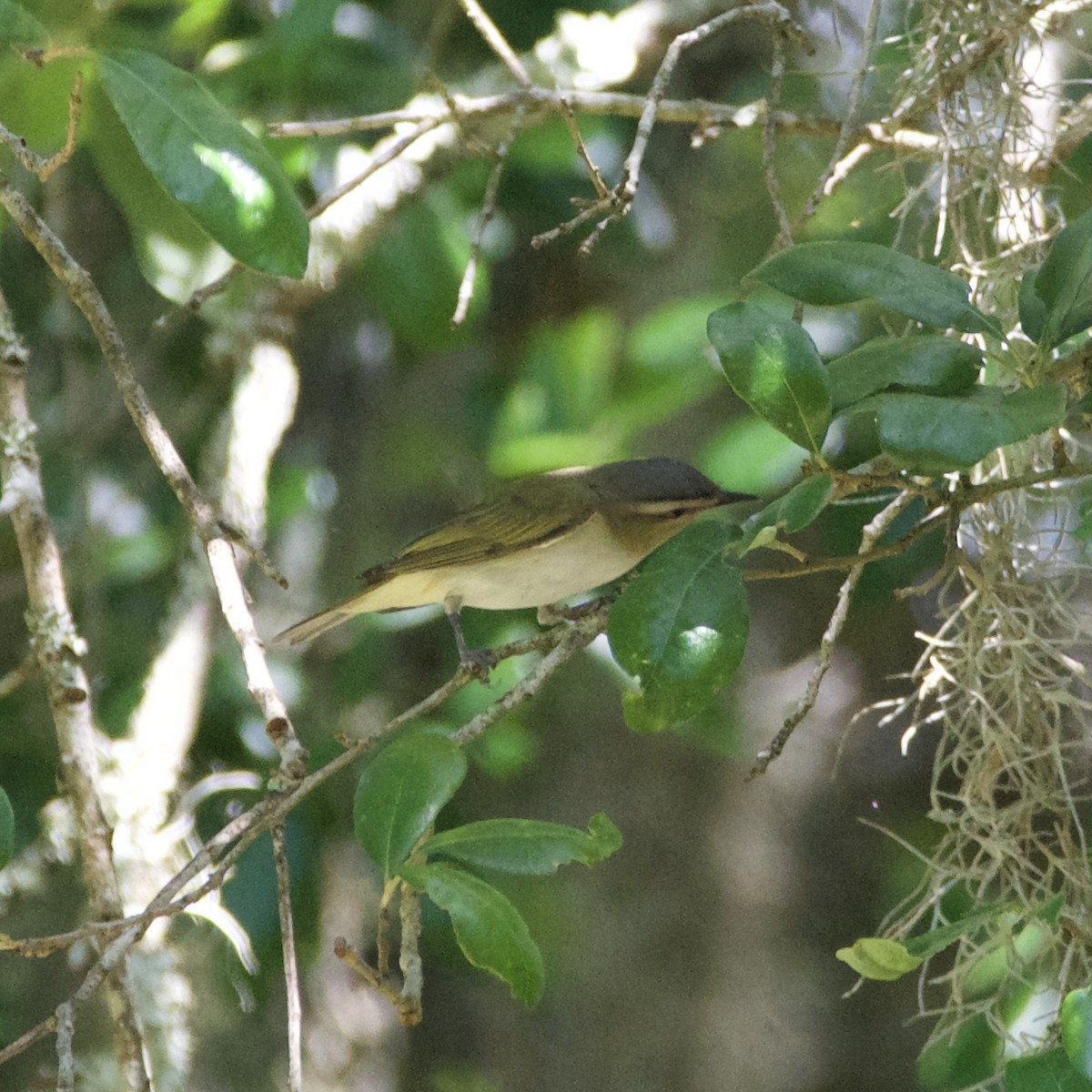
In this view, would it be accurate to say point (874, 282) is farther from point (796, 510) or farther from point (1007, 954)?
point (1007, 954)

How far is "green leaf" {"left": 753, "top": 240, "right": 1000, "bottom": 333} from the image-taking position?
132 cm

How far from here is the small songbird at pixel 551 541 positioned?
2.39 meters

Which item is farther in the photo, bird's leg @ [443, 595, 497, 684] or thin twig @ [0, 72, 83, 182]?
bird's leg @ [443, 595, 497, 684]

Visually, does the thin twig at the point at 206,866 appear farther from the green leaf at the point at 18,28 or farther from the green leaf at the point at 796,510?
the green leaf at the point at 18,28

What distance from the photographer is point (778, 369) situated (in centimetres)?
127

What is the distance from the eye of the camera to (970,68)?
6.15 ft

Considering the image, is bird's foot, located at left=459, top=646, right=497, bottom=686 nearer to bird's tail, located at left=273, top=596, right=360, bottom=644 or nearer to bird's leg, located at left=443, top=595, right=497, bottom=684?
bird's leg, located at left=443, top=595, right=497, bottom=684

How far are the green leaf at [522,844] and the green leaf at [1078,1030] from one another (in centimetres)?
47

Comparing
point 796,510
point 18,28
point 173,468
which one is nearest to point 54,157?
point 18,28

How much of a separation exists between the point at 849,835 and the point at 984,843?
1.19 m

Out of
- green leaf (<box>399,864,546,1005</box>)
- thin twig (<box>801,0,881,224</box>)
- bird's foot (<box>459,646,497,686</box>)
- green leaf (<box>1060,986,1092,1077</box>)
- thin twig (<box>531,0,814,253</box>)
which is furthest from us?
bird's foot (<box>459,646,497,686</box>)

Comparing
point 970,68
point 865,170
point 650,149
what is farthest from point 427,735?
point 650,149

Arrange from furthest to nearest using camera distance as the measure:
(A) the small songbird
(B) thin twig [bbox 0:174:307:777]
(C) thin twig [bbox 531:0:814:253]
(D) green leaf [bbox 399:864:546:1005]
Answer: (A) the small songbird
(C) thin twig [bbox 531:0:814:253]
(B) thin twig [bbox 0:174:307:777]
(D) green leaf [bbox 399:864:546:1005]

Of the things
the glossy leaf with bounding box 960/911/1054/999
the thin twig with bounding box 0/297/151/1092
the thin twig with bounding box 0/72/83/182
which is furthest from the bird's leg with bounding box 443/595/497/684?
the thin twig with bounding box 0/72/83/182
